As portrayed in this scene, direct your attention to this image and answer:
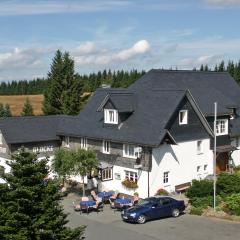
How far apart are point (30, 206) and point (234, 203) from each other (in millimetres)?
17987

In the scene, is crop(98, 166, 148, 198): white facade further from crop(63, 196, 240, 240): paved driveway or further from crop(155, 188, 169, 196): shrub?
crop(63, 196, 240, 240): paved driveway

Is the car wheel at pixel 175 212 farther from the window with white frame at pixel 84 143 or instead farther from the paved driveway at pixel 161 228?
the window with white frame at pixel 84 143

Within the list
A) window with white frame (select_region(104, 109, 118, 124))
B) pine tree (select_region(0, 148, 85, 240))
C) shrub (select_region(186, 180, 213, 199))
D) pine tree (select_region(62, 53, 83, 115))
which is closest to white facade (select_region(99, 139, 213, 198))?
shrub (select_region(186, 180, 213, 199))

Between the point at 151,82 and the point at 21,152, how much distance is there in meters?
29.6

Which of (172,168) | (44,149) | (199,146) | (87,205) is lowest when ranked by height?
(87,205)

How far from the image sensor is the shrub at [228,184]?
35875mm

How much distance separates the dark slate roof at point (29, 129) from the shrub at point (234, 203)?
1933cm

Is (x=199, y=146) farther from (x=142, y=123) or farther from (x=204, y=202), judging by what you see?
(x=204, y=202)

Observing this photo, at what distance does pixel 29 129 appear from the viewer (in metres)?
46.7

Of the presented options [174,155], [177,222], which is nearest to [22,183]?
[177,222]

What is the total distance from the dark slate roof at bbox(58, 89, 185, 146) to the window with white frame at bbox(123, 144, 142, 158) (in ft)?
2.39

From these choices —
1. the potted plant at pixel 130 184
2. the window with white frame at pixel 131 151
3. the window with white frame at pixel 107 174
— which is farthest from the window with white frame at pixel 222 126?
the window with white frame at pixel 107 174

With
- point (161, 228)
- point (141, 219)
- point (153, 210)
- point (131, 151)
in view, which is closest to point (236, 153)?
point (131, 151)

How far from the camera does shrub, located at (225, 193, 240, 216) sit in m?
32.6
